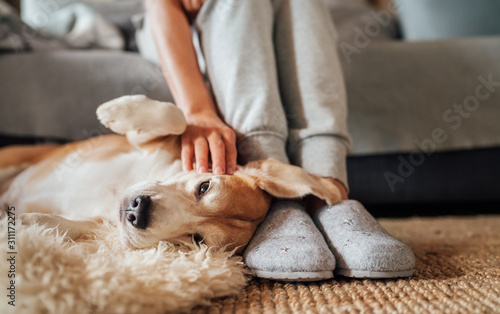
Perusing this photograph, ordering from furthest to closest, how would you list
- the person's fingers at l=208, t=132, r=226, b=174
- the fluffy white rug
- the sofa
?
the sofa, the person's fingers at l=208, t=132, r=226, b=174, the fluffy white rug

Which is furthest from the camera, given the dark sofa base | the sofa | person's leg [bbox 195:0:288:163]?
the dark sofa base

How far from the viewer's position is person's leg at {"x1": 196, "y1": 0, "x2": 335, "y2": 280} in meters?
0.89

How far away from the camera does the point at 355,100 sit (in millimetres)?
1739

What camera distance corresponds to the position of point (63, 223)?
36.2 inches

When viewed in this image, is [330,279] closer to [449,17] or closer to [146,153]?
[146,153]

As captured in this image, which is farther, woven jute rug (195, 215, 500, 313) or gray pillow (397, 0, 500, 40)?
gray pillow (397, 0, 500, 40)

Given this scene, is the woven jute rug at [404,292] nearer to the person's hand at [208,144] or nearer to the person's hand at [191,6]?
the person's hand at [208,144]

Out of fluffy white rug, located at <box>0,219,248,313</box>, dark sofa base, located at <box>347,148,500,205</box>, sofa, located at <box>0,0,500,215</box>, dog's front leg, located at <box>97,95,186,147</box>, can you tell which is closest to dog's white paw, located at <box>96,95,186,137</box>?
dog's front leg, located at <box>97,95,186,147</box>

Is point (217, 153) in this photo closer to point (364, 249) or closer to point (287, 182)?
point (287, 182)

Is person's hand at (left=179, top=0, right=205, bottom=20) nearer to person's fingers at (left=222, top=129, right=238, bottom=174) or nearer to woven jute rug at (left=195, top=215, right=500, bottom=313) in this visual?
person's fingers at (left=222, top=129, right=238, bottom=174)

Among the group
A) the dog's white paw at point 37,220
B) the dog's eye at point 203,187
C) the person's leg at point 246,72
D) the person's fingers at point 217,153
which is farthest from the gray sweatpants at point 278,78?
the dog's white paw at point 37,220

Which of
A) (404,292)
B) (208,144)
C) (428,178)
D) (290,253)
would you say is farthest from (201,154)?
(428,178)

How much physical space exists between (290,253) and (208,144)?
1.32ft

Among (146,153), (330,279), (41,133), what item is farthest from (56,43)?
(330,279)
